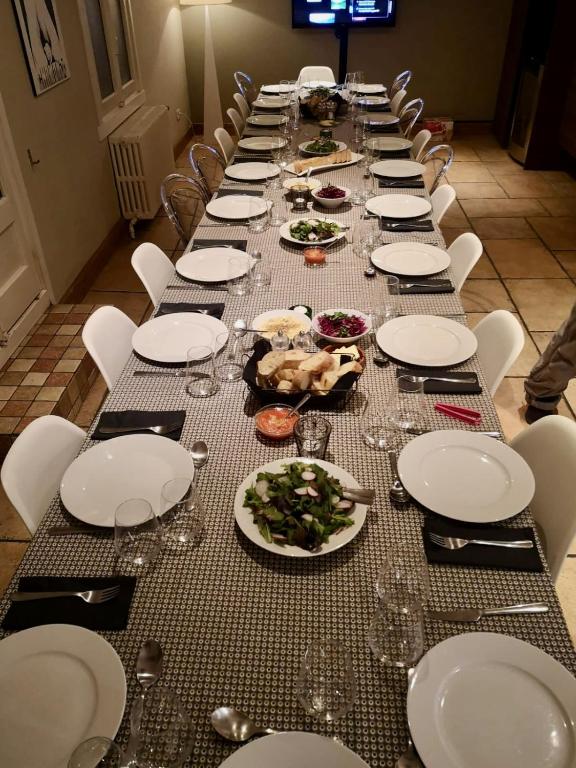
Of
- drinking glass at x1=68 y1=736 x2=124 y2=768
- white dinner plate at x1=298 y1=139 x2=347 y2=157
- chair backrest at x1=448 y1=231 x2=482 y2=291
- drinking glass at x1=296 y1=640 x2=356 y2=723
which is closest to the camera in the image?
drinking glass at x1=68 y1=736 x2=124 y2=768

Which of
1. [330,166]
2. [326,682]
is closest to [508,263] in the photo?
[330,166]

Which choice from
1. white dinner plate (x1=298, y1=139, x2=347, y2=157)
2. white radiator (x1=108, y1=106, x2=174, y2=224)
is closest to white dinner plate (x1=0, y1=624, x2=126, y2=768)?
white dinner plate (x1=298, y1=139, x2=347, y2=157)

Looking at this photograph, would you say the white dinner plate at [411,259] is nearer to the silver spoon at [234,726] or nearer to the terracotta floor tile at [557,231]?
the silver spoon at [234,726]

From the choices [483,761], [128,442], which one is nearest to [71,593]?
[128,442]

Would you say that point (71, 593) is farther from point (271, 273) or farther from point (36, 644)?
point (271, 273)

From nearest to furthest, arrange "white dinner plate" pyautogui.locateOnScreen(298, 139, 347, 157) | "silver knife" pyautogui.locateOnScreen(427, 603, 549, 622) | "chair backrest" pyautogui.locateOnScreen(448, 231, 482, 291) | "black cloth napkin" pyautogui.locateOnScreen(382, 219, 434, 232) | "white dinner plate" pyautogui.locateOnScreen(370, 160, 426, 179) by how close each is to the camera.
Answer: "silver knife" pyautogui.locateOnScreen(427, 603, 549, 622) < "chair backrest" pyautogui.locateOnScreen(448, 231, 482, 291) < "black cloth napkin" pyautogui.locateOnScreen(382, 219, 434, 232) < "white dinner plate" pyautogui.locateOnScreen(370, 160, 426, 179) < "white dinner plate" pyautogui.locateOnScreen(298, 139, 347, 157)

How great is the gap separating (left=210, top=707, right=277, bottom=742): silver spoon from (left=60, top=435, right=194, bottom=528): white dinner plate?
0.44 m

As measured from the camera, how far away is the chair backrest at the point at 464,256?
2.33m

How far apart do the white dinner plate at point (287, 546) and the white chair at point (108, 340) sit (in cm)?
75

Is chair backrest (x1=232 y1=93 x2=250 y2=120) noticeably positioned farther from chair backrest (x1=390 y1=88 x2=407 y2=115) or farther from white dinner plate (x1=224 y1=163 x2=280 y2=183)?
white dinner plate (x1=224 y1=163 x2=280 y2=183)

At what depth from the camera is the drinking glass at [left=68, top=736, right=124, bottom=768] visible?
32.4 inches

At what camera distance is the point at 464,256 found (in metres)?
2.40

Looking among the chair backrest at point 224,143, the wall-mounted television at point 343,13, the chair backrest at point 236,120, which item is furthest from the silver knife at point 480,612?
the wall-mounted television at point 343,13

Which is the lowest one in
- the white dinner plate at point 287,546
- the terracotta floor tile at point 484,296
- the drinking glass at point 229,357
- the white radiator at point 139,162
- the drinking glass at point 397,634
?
the terracotta floor tile at point 484,296
